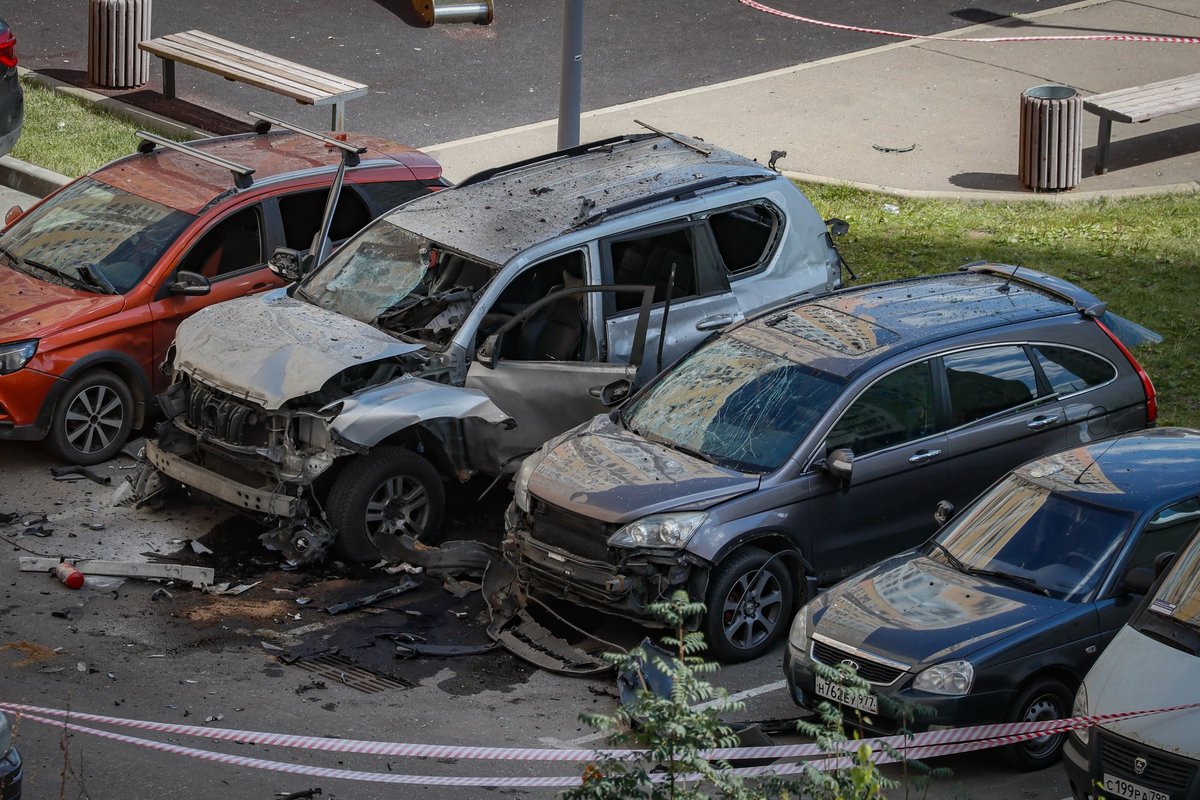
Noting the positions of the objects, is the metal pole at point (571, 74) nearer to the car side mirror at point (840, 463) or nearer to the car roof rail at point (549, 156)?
the car roof rail at point (549, 156)

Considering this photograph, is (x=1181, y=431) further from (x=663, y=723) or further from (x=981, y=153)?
(x=981, y=153)

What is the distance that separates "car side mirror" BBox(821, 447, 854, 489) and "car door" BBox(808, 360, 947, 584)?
58 mm

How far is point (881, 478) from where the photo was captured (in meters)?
8.97

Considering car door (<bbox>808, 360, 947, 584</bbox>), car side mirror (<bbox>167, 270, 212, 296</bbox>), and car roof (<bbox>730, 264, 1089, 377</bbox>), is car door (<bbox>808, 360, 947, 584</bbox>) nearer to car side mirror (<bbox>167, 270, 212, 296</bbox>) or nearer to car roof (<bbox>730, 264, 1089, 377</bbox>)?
car roof (<bbox>730, 264, 1089, 377</bbox>)

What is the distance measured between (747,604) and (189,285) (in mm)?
4821

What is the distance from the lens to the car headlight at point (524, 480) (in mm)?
8953

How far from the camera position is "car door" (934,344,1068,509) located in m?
9.22

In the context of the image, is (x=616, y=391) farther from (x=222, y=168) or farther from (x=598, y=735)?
(x=222, y=168)

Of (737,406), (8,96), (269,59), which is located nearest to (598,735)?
(737,406)

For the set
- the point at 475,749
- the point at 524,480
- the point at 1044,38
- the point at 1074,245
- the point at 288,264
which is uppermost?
the point at 1044,38

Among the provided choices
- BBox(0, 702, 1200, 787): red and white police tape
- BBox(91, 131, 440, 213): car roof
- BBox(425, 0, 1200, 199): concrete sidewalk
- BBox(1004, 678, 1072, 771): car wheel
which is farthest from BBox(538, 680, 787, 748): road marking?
BBox(425, 0, 1200, 199): concrete sidewalk

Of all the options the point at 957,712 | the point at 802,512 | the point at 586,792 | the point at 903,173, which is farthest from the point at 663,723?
the point at 903,173

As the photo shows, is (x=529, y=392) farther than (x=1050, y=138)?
No

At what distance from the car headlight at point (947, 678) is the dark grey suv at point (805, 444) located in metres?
1.37
